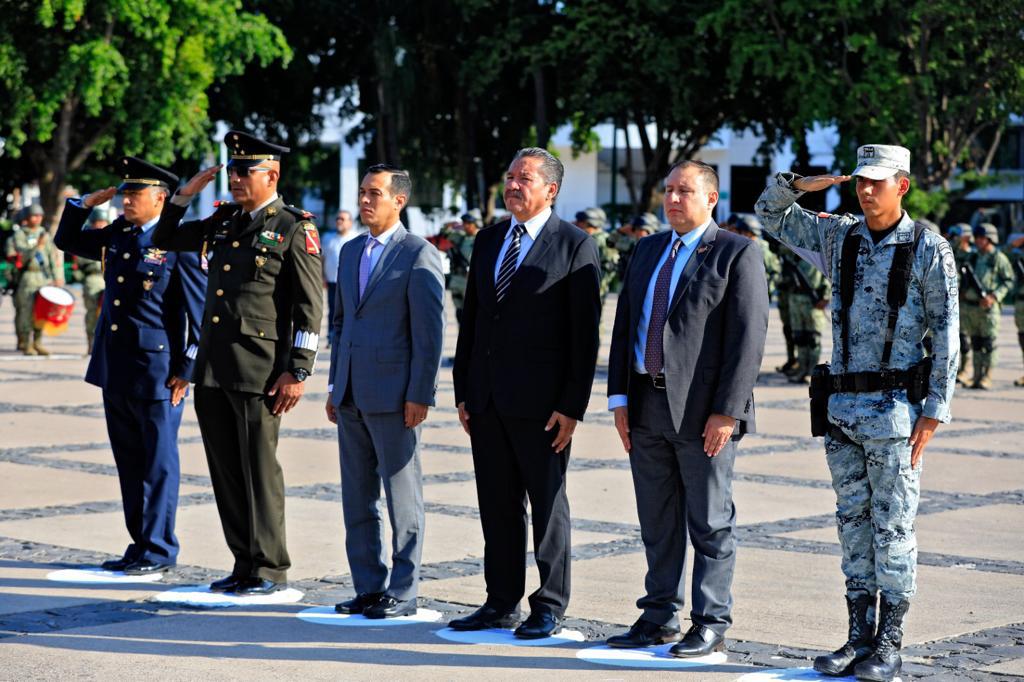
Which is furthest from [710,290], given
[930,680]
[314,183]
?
[314,183]

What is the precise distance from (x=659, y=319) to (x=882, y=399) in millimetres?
879

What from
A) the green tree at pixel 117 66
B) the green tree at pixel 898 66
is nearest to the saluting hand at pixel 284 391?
the green tree at pixel 898 66

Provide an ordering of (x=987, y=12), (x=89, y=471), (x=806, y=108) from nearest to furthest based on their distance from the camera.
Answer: (x=89, y=471), (x=987, y=12), (x=806, y=108)

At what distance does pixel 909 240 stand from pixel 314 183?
141 ft

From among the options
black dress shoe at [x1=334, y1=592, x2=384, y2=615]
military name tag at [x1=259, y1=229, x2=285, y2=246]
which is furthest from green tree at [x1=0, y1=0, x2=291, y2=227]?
black dress shoe at [x1=334, y1=592, x2=384, y2=615]

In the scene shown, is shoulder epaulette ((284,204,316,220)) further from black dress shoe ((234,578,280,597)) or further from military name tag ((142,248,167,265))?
black dress shoe ((234,578,280,597))

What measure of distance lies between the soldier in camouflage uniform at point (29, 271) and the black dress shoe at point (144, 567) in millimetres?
13852

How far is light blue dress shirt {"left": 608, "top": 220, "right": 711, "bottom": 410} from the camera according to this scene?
6281 millimetres

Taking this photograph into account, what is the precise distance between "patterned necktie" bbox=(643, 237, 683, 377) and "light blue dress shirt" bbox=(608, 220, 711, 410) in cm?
1

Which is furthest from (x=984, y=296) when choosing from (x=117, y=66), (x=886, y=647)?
(x=117, y=66)

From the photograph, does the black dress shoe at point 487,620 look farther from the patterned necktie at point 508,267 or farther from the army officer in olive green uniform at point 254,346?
the patterned necktie at point 508,267

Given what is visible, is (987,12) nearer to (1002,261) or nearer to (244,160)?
(1002,261)

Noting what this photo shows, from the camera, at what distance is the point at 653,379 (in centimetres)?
621

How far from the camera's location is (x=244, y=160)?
725 centimetres
